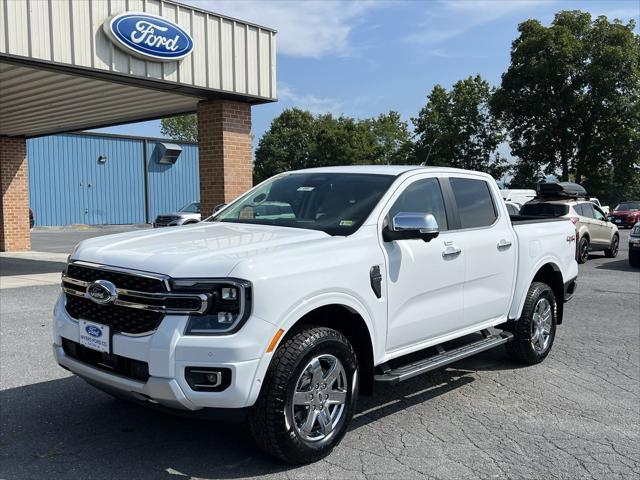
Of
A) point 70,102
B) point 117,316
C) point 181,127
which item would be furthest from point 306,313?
point 181,127

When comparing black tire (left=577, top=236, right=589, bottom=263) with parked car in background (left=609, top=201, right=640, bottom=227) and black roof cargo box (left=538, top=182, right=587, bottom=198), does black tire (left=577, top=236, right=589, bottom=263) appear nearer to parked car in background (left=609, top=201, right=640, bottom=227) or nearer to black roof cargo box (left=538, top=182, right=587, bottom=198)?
black roof cargo box (left=538, top=182, right=587, bottom=198)

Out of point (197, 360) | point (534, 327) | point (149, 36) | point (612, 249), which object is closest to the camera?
point (197, 360)

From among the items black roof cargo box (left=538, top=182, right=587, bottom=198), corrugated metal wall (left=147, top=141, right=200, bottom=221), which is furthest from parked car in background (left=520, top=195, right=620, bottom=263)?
corrugated metal wall (left=147, top=141, right=200, bottom=221)

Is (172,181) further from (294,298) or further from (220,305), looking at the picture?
(220,305)

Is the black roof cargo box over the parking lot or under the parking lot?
over

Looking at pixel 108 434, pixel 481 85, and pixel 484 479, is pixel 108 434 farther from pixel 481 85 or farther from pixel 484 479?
pixel 481 85

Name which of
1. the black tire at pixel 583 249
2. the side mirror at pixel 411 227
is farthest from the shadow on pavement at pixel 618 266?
the side mirror at pixel 411 227

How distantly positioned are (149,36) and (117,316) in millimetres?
7544

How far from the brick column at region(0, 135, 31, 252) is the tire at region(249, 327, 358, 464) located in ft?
53.6

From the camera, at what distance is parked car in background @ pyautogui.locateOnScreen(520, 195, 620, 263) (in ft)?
50.3

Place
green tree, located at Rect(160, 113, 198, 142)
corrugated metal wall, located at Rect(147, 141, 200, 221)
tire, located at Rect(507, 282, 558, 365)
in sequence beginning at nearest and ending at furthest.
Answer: tire, located at Rect(507, 282, 558, 365) → corrugated metal wall, located at Rect(147, 141, 200, 221) → green tree, located at Rect(160, 113, 198, 142)

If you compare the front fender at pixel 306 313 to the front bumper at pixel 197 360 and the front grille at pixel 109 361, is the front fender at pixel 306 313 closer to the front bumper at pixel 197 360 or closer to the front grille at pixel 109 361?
the front bumper at pixel 197 360

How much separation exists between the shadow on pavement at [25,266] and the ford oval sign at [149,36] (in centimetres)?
560

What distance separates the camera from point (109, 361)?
12.0ft
